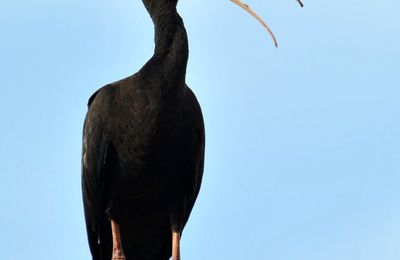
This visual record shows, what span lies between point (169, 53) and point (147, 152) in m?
1.07

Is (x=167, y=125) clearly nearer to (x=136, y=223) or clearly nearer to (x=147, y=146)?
(x=147, y=146)

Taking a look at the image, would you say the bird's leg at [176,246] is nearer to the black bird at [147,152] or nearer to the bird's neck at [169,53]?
the black bird at [147,152]

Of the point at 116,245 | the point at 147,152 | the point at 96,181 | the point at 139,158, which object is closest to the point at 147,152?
the point at 147,152

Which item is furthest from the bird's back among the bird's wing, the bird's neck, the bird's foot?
the bird's foot

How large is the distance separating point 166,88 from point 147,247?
2.21 m

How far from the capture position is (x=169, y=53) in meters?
10.5

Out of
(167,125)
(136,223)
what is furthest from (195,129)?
(136,223)

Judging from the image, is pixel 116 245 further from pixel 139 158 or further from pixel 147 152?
pixel 147 152

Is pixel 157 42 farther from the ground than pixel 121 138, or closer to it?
farther from the ground

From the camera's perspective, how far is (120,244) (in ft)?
36.8

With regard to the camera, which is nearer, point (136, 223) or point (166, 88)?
point (166, 88)

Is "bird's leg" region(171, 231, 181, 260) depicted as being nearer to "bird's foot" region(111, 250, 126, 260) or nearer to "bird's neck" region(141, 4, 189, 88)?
"bird's foot" region(111, 250, 126, 260)

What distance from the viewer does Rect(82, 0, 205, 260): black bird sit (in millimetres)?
10461

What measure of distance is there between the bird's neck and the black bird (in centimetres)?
1
